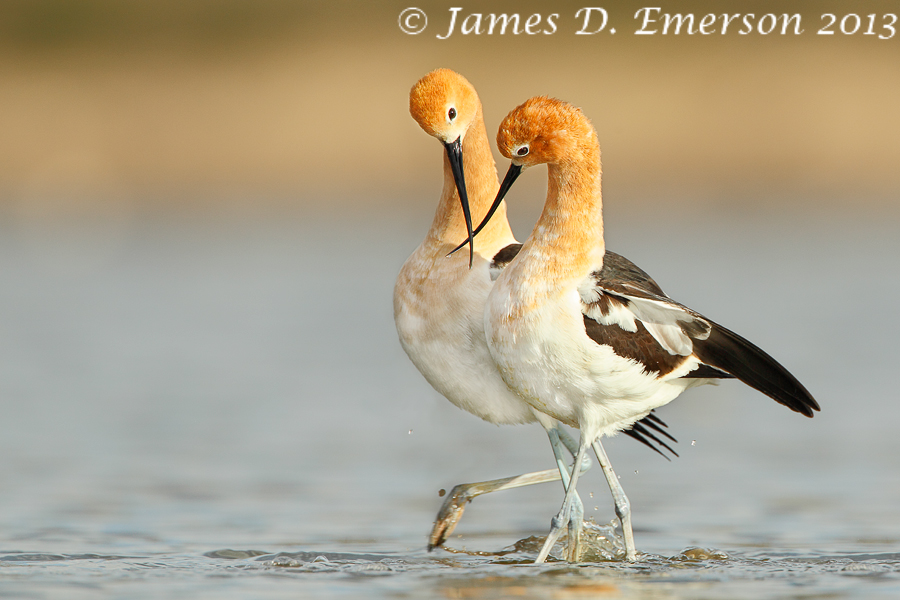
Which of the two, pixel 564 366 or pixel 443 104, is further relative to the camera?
pixel 443 104

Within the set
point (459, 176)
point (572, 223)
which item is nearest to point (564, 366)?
point (572, 223)

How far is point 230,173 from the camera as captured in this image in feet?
80.8

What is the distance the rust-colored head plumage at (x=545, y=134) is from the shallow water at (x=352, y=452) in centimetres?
196

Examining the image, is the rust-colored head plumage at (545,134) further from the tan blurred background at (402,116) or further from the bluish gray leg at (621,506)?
the tan blurred background at (402,116)

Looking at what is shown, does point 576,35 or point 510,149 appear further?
point 576,35

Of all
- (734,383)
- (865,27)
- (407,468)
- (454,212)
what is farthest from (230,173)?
(454,212)

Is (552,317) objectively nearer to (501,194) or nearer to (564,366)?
(564,366)

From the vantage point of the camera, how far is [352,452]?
9.67 m

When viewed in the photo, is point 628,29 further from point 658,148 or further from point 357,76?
point 357,76

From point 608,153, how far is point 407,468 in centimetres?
1643

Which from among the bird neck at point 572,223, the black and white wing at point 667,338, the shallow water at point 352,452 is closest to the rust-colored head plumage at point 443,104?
the bird neck at point 572,223

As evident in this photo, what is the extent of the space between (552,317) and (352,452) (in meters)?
3.92

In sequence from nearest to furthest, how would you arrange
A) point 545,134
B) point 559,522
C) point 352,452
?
1. point 545,134
2. point 559,522
3. point 352,452

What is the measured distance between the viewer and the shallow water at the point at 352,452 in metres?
6.56
